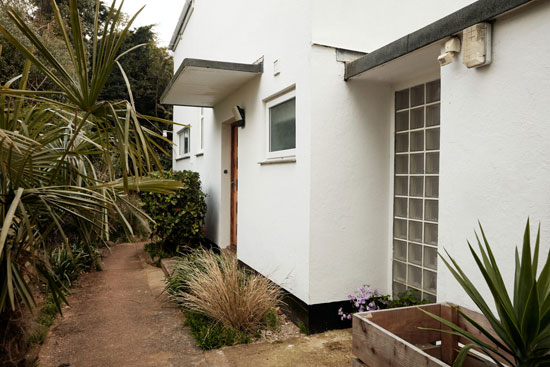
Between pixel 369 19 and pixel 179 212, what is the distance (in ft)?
16.4

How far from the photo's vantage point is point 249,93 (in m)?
6.14

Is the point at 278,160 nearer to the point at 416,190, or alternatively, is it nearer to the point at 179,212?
the point at 416,190

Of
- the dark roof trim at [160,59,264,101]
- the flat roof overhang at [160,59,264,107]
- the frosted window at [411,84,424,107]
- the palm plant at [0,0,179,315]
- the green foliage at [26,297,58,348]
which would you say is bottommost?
the green foliage at [26,297,58,348]

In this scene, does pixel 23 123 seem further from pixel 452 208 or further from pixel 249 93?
pixel 249 93

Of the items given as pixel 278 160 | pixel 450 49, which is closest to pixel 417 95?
pixel 450 49

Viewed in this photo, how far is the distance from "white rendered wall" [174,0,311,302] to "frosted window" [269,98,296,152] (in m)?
0.18

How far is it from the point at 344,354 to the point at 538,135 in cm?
251

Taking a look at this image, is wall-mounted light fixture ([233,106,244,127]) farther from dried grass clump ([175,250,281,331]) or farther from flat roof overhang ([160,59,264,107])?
dried grass clump ([175,250,281,331])

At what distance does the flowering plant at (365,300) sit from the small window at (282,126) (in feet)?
5.68

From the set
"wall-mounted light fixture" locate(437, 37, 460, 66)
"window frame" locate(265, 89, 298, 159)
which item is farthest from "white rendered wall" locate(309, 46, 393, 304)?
"wall-mounted light fixture" locate(437, 37, 460, 66)

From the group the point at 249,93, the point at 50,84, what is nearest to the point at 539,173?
the point at 249,93

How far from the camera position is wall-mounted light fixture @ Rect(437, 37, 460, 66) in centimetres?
294

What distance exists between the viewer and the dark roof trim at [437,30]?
258 centimetres

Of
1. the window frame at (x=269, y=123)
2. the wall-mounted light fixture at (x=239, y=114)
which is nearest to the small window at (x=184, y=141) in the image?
the wall-mounted light fixture at (x=239, y=114)
